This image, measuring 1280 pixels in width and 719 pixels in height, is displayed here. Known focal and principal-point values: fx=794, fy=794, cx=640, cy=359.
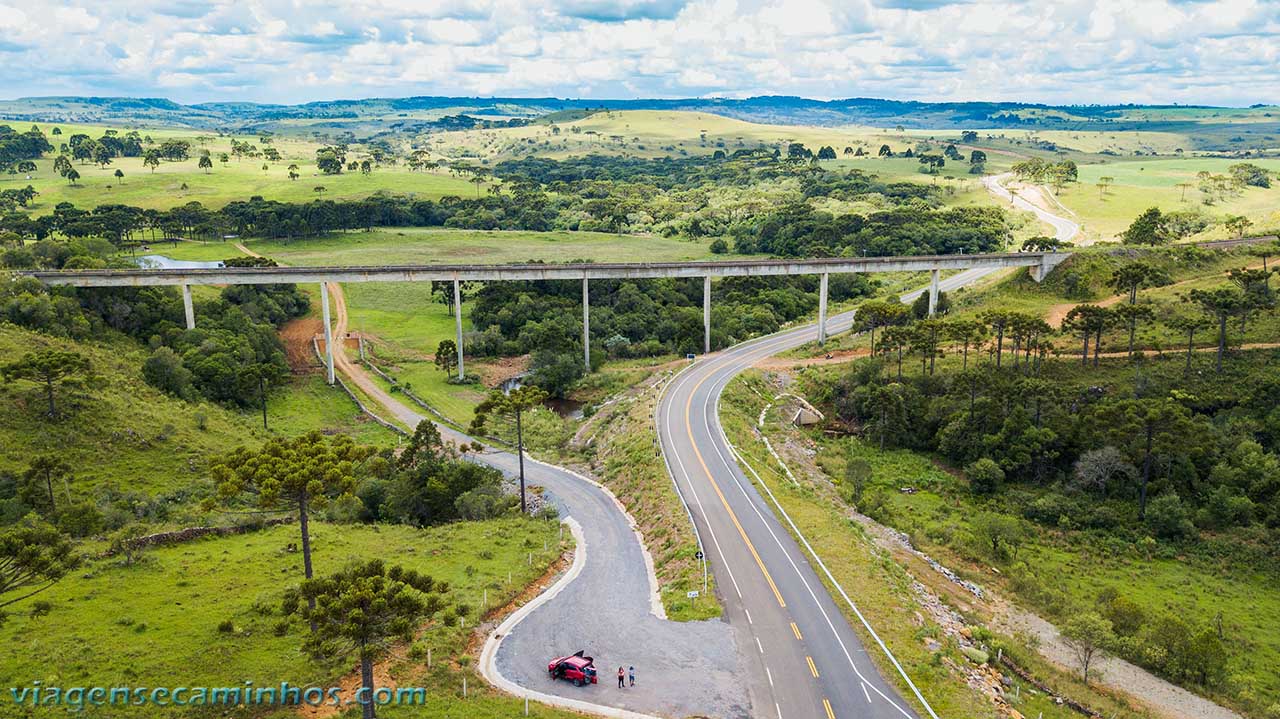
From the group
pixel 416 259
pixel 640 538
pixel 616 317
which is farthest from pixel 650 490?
pixel 416 259

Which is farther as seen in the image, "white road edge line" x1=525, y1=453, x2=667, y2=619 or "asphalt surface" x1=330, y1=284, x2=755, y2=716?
"white road edge line" x1=525, y1=453, x2=667, y2=619

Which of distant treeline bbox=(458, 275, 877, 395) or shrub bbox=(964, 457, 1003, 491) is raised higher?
distant treeline bbox=(458, 275, 877, 395)

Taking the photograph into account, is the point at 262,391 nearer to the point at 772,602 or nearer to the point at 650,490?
the point at 650,490

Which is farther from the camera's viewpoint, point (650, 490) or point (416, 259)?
point (416, 259)

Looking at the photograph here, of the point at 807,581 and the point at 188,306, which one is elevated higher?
the point at 188,306

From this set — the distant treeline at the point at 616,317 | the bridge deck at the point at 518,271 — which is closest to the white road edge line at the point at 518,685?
the distant treeline at the point at 616,317

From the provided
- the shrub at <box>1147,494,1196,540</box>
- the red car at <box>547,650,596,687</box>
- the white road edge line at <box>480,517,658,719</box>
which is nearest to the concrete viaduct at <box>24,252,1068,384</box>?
the shrub at <box>1147,494,1196,540</box>

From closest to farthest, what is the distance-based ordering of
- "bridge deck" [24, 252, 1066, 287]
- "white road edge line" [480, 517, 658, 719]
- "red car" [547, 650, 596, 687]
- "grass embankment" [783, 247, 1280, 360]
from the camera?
1. "white road edge line" [480, 517, 658, 719]
2. "red car" [547, 650, 596, 687]
3. "grass embankment" [783, 247, 1280, 360]
4. "bridge deck" [24, 252, 1066, 287]

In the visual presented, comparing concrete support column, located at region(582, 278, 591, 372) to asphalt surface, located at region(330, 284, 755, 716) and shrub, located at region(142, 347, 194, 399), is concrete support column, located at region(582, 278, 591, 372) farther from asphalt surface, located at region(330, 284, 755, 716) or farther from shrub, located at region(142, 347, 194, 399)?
asphalt surface, located at region(330, 284, 755, 716)
